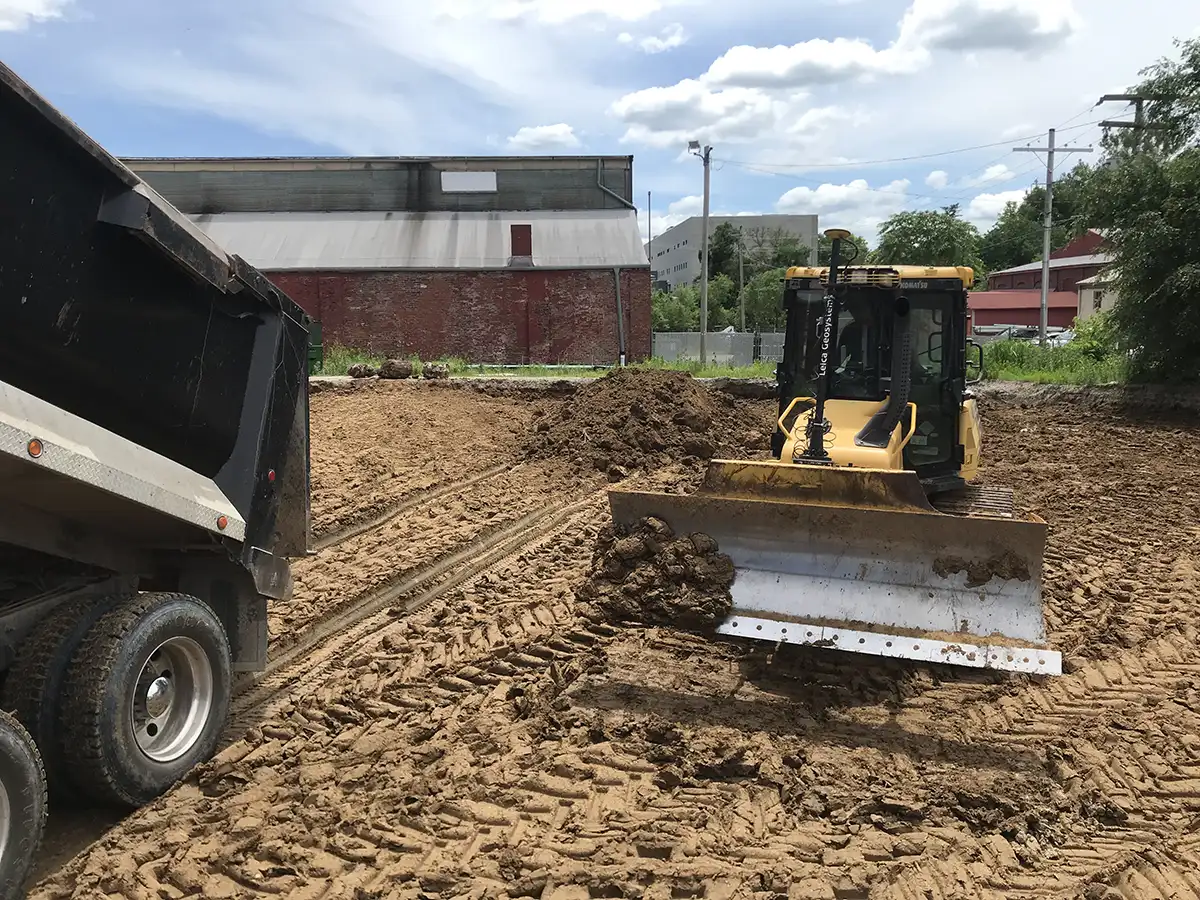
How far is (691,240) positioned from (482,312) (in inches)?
2269

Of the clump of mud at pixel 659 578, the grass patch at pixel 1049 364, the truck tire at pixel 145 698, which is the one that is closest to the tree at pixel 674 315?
the grass patch at pixel 1049 364

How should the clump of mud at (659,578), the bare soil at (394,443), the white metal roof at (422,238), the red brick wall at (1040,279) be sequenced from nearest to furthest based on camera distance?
the clump of mud at (659,578), the bare soil at (394,443), the white metal roof at (422,238), the red brick wall at (1040,279)

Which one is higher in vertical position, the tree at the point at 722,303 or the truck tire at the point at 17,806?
the tree at the point at 722,303

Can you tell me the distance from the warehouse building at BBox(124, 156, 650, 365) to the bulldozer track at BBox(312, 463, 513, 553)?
69.0 ft

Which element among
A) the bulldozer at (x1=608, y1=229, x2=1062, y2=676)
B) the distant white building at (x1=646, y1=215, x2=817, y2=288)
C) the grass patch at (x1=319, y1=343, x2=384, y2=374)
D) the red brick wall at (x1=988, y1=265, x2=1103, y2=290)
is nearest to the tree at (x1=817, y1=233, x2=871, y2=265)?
the bulldozer at (x1=608, y1=229, x2=1062, y2=676)

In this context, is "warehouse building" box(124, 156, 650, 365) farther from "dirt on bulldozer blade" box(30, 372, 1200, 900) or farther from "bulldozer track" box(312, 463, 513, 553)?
"dirt on bulldozer blade" box(30, 372, 1200, 900)

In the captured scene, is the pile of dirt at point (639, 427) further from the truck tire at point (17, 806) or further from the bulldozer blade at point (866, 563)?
the truck tire at point (17, 806)

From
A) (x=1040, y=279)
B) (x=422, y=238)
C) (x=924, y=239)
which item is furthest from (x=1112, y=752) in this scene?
(x=1040, y=279)

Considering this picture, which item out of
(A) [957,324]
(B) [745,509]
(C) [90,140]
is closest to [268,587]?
(C) [90,140]

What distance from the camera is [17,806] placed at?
2910 millimetres

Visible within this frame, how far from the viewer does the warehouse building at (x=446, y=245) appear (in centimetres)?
3162

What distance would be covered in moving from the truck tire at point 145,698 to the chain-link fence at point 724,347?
2865 cm

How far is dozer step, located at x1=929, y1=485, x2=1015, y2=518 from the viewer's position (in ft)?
22.1

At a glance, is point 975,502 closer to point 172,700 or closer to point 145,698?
point 172,700
